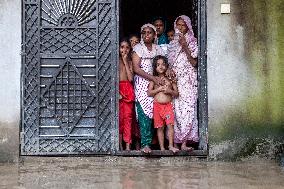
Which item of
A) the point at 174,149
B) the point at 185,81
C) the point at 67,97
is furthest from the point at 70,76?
the point at 174,149

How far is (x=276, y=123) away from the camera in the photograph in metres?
7.50

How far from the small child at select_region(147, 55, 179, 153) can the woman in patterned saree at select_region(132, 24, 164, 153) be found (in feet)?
0.28

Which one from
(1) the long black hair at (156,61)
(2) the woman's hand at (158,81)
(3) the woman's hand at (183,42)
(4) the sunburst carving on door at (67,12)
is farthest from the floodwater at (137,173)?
(4) the sunburst carving on door at (67,12)

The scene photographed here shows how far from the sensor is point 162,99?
25.3ft

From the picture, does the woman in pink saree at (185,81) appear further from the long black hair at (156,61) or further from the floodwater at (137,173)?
the floodwater at (137,173)

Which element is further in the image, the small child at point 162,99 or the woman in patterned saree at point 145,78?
the woman in patterned saree at point 145,78

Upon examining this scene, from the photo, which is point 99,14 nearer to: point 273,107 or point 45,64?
point 45,64

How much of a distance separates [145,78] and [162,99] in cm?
40

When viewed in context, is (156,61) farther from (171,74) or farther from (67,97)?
(67,97)

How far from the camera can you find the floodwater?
545 centimetres

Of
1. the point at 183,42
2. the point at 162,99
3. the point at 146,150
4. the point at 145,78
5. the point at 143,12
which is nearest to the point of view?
the point at 146,150

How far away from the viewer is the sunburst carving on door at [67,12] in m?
7.57

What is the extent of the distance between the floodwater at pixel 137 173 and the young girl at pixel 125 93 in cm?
50

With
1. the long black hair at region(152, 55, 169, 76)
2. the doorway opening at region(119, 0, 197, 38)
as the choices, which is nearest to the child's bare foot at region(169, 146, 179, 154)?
the long black hair at region(152, 55, 169, 76)
